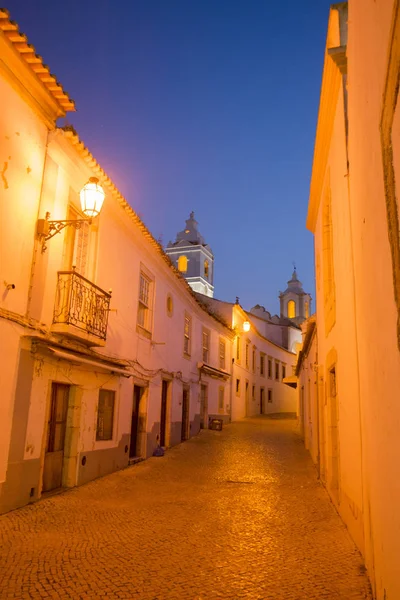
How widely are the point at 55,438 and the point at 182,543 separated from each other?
3991 millimetres

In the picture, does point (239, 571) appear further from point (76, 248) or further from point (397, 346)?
point (76, 248)

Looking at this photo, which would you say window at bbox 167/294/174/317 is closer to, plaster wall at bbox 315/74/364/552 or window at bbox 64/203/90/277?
Result: window at bbox 64/203/90/277

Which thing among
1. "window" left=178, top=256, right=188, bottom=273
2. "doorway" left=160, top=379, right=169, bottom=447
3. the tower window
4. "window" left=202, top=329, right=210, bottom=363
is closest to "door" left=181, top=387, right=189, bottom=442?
"doorway" left=160, top=379, right=169, bottom=447

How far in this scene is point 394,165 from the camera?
287cm

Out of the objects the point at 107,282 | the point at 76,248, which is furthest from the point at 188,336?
the point at 76,248

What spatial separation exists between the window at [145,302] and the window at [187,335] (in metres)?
4.42

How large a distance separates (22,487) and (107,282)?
4.77 meters

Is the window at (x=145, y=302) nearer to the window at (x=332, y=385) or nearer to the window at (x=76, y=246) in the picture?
the window at (x=76, y=246)

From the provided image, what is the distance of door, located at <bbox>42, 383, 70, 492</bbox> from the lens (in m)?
8.59

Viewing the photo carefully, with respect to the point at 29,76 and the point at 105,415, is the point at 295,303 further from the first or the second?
the point at 29,76

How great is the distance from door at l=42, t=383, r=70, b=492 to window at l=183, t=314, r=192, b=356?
9.22 m

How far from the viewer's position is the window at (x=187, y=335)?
18.5 meters

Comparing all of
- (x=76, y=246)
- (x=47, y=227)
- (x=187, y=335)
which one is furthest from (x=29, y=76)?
(x=187, y=335)

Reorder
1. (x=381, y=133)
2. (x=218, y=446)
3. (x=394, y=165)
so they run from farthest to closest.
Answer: (x=218, y=446) < (x=381, y=133) < (x=394, y=165)
